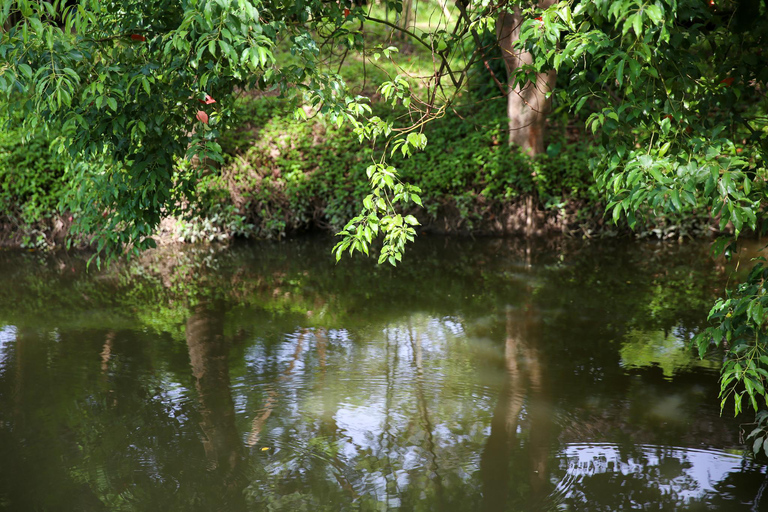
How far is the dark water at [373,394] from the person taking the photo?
377cm

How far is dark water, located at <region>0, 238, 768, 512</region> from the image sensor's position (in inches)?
149

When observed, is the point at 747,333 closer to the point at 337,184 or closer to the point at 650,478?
the point at 650,478

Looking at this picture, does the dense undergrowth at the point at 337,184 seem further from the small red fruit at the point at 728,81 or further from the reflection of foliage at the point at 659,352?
the small red fruit at the point at 728,81

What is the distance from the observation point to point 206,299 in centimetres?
767

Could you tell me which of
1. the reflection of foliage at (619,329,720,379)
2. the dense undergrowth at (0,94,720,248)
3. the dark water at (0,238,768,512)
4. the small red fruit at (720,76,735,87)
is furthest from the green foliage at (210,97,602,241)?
the small red fruit at (720,76,735,87)

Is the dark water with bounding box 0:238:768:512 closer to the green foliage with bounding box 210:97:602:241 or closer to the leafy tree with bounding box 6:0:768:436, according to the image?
the leafy tree with bounding box 6:0:768:436

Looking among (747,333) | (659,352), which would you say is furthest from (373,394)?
(747,333)

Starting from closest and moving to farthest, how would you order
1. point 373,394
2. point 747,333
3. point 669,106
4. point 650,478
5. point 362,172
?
point 669,106
point 747,333
point 650,478
point 373,394
point 362,172

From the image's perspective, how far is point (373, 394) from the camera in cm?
500

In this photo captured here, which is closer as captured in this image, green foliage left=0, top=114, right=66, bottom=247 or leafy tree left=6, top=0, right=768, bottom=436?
leafy tree left=6, top=0, right=768, bottom=436

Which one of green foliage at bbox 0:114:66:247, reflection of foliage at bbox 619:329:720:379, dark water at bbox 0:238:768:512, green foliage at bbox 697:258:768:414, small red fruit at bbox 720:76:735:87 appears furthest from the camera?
green foliage at bbox 0:114:66:247

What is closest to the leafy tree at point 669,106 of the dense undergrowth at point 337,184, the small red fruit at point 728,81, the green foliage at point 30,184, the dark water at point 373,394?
the small red fruit at point 728,81

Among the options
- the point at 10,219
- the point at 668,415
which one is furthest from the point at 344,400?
the point at 10,219

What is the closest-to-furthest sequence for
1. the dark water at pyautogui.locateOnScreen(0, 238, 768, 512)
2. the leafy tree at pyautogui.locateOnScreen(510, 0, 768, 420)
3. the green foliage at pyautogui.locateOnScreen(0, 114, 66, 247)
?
the leafy tree at pyautogui.locateOnScreen(510, 0, 768, 420), the dark water at pyautogui.locateOnScreen(0, 238, 768, 512), the green foliage at pyautogui.locateOnScreen(0, 114, 66, 247)
